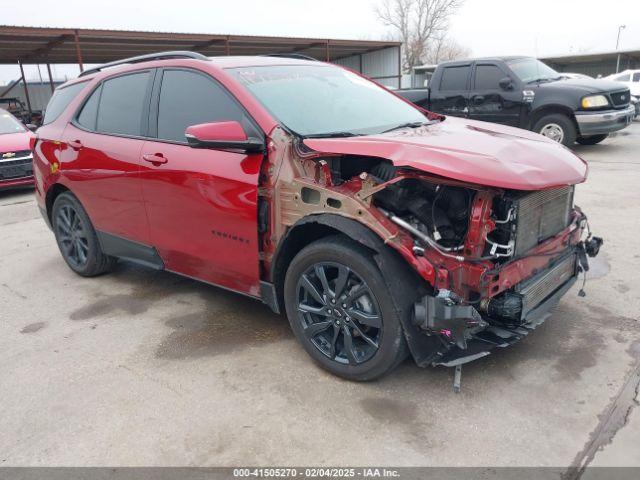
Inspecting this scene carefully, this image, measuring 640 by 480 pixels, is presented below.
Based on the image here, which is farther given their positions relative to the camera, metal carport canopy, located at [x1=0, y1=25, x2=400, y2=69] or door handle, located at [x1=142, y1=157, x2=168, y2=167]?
metal carport canopy, located at [x1=0, y1=25, x2=400, y2=69]

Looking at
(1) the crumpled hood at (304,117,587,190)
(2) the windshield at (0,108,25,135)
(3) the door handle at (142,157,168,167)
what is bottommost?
(2) the windshield at (0,108,25,135)

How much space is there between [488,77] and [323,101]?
7965 millimetres

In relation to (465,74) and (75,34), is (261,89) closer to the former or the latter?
(465,74)

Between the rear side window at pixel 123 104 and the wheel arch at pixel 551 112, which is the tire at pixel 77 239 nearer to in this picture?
the rear side window at pixel 123 104

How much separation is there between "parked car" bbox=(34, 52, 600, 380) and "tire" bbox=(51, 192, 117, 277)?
0.62 m

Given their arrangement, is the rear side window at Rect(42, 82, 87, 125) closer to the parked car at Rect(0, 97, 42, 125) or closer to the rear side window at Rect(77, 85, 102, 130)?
the rear side window at Rect(77, 85, 102, 130)

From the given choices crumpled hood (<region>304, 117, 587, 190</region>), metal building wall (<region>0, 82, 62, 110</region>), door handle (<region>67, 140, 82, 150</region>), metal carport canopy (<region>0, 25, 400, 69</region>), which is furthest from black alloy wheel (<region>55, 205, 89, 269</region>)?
metal building wall (<region>0, 82, 62, 110</region>)

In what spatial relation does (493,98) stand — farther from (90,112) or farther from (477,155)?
(477,155)

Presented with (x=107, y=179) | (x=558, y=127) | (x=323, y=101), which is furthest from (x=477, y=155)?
(x=558, y=127)

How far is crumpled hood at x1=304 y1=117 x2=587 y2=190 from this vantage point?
2.50m

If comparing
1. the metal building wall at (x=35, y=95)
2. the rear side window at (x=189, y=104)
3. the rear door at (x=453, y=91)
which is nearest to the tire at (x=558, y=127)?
the rear door at (x=453, y=91)

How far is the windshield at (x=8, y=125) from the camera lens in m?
10.3

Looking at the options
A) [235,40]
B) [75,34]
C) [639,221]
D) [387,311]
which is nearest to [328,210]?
[387,311]

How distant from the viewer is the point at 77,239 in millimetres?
4906
